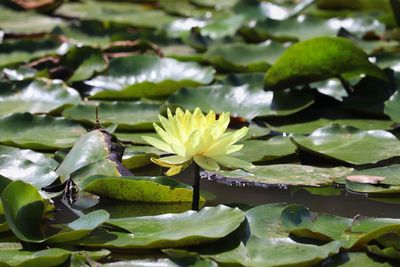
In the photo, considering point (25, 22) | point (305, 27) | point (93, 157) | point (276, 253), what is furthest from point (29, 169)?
point (25, 22)

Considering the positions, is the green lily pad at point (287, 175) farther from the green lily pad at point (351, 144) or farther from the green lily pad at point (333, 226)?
the green lily pad at point (333, 226)

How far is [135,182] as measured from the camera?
1569 mm

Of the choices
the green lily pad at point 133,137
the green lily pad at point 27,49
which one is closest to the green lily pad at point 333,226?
the green lily pad at point 133,137

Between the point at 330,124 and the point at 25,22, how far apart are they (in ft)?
5.63

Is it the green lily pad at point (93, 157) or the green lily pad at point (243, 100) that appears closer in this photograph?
the green lily pad at point (93, 157)

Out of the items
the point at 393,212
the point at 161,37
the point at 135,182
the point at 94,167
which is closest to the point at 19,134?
the point at 94,167

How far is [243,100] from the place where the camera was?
2.22m

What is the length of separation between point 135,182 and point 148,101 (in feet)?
2.47

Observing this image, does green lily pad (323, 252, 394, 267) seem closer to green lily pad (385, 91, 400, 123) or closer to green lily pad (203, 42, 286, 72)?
green lily pad (385, 91, 400, 123)

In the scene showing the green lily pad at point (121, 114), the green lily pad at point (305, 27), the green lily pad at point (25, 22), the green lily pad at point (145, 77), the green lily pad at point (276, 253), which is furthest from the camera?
the green lily pad at point (25, 22)

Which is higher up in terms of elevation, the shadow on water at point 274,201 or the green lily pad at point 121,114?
the shadow on water at point 274,201

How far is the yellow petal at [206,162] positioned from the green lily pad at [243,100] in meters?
0.72

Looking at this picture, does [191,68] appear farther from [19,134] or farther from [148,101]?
[19,134]

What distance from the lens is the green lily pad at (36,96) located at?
7.33 feet
